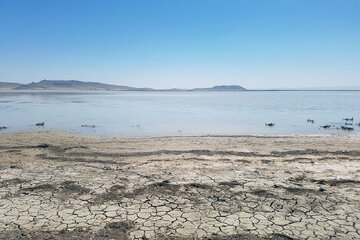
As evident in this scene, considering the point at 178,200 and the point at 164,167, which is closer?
the point at 178,200

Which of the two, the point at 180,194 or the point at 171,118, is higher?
the point at 180,194

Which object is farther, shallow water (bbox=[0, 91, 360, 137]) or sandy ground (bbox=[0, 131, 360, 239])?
shallow water (bbox=[0, 91, 360, 137])

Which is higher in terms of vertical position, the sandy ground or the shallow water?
the sandy ground

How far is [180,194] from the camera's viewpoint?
6.20 metres

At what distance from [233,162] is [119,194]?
4.44 m

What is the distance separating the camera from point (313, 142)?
521 inches

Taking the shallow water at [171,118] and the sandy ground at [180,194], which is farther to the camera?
the shallow water at [171,118]

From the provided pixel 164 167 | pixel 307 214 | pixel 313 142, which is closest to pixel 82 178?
pixel 164 167

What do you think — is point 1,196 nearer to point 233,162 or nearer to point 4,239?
point 4,239

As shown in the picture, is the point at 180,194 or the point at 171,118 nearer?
the point at 180,194

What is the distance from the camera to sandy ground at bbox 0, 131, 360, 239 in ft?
15.3

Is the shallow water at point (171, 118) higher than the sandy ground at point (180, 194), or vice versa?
the sandy ground at point (180, 194)

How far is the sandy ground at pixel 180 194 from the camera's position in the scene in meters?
4.66

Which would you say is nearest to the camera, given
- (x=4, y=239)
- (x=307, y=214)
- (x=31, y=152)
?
(x=4, y=239)
